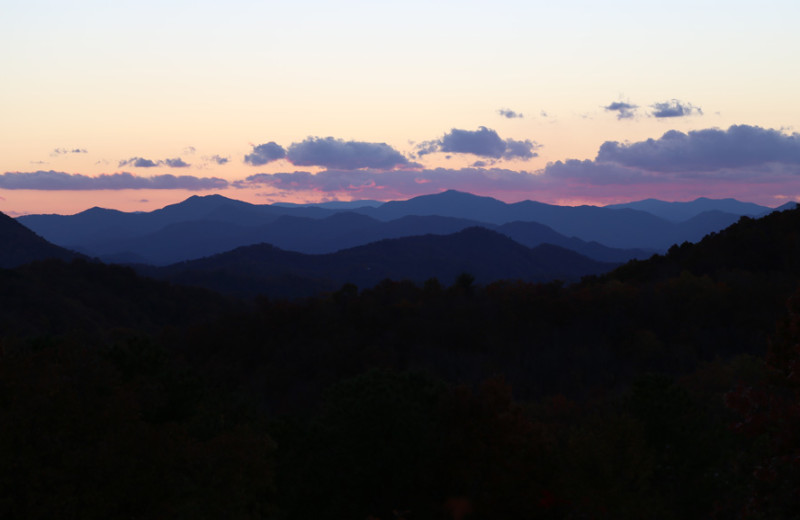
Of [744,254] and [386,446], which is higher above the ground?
[744,254]

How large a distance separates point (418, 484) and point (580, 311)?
178 feet

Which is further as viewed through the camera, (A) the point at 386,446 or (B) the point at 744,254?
(B) the point at 744,254

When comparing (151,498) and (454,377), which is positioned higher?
(151,498)

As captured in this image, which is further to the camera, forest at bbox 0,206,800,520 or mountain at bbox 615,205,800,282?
mountain at bbox 615,205,800,282

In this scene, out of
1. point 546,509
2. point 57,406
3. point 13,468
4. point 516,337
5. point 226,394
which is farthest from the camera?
point 516,337

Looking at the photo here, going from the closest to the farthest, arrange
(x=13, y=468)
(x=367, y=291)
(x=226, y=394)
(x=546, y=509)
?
(x=13, y=468)
(x=546, y=509)
(x=226, y=394)
(x=367, y=291)

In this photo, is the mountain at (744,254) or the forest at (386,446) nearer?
the forest at (386,446)

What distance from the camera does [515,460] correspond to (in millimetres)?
23109

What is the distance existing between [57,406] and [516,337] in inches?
2328

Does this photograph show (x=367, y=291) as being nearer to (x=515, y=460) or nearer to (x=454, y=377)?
(x=454, y=377)

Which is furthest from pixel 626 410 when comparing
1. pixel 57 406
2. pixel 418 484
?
pixel 57 406

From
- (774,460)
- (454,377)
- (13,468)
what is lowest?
(454,377)

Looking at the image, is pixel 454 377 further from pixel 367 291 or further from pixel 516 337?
pixel 367 291

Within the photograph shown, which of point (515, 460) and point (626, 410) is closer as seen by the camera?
point (515, 460)
